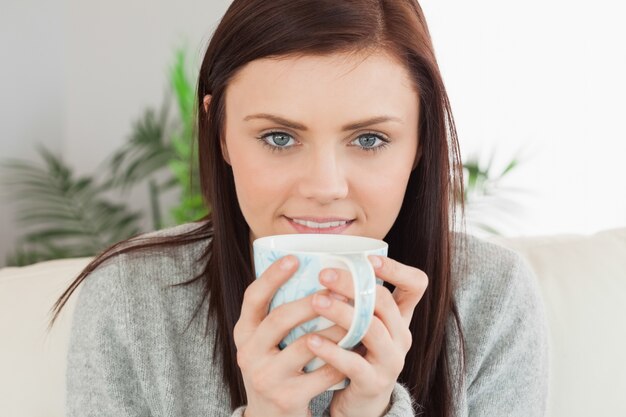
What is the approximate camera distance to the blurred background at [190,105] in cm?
283

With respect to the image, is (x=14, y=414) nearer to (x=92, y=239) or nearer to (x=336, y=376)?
(x=336, y=376)

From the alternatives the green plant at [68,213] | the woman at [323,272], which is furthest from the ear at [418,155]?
the green plant at [68,213]

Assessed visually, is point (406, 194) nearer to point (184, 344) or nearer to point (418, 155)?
point (418, 155)

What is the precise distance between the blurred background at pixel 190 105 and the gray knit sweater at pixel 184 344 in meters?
1.18

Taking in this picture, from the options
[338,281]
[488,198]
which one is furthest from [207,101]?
[488,198]

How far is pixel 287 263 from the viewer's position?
80 cm

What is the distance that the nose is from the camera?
1023 mm

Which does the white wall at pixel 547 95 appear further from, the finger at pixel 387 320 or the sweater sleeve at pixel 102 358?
the finger at pixel 387 320

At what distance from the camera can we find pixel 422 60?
1.14 metres

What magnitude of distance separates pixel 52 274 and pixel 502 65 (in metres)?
1.96

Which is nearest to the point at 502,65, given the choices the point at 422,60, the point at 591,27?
the point at 591,27

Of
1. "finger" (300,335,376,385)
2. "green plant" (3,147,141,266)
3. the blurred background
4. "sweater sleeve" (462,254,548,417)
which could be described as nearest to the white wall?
the blurred background

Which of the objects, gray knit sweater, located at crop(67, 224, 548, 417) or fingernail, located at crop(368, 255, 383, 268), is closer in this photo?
fingernail, located at crop(368, 255, 383, 268)

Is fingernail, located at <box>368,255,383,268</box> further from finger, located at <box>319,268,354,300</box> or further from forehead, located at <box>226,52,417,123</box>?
forehead, located at <box>226,52,417,123</box>
